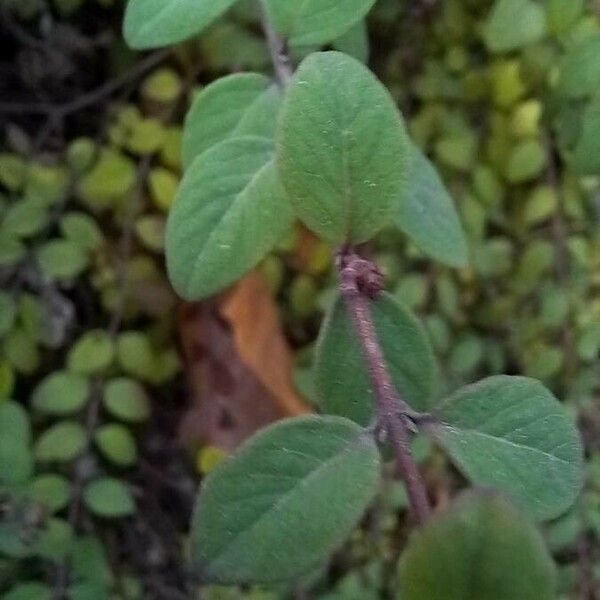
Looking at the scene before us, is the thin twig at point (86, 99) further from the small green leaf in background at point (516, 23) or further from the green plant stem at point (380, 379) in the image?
the green plant stem at point (380, 379)

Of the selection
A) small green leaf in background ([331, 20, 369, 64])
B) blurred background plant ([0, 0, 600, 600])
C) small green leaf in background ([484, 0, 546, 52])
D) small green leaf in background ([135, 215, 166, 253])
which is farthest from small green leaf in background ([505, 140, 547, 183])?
small green leaf in background ([135, 215, 166, 253])

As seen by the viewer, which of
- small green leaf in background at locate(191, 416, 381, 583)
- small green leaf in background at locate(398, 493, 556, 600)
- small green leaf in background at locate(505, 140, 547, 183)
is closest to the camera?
small green leaf in background at locate(398, 493, 556, 600)

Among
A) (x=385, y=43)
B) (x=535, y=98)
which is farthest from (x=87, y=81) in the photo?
(x=535, y=98)

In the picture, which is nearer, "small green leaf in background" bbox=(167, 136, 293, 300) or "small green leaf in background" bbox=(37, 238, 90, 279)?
"small green leaf in background" bbox=(167, 136, 293, 300)

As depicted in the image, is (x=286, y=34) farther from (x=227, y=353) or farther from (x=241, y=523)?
(x=227, y=353)

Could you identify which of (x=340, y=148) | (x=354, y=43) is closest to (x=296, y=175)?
(x=340, y=148)

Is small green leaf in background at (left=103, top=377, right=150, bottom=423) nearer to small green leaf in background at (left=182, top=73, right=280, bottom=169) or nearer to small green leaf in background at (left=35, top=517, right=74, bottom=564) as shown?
small green leaf in background at (left=35, top=517, right=74, bottom=564)

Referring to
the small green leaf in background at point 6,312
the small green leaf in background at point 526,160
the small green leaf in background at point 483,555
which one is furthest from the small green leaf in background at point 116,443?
the small green leaf in background at point 483,555
